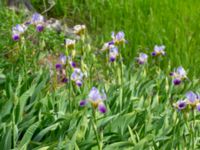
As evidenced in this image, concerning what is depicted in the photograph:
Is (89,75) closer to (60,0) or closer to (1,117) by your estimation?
(1,117)

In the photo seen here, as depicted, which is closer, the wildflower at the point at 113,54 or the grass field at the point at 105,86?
the grass field at the point at 105,86

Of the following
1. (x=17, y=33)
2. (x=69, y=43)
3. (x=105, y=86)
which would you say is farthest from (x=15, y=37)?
(x=105, y=86)

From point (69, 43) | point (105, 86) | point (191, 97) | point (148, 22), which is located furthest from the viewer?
point (148, 22)

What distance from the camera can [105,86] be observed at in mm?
3854

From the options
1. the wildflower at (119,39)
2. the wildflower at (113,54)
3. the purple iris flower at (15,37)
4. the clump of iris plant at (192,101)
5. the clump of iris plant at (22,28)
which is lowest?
the clump of iris plant at (192,101)

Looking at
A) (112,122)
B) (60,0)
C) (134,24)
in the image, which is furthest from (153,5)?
(112,122)

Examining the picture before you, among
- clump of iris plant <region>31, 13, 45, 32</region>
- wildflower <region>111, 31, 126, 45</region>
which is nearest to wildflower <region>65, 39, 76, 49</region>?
clump of iris plant <region>31, 13, 45, 32</region>

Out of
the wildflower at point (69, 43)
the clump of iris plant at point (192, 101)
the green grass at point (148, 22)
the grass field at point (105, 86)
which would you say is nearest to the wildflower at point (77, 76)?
the grass field at point (105, 86)

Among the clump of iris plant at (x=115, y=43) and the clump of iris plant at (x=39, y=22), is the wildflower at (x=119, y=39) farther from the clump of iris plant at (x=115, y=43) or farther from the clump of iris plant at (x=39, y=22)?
the clump of iris plant at (x=39, y=22)

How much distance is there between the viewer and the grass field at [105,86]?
2795 mm

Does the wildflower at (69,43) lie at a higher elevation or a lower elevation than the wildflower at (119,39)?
lower

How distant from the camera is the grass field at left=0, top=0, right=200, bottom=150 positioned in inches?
110

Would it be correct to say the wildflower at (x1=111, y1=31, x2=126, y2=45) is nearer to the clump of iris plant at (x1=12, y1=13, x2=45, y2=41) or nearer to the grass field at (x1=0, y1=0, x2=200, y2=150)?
the grass field at (x1=0, y1=0, x2=200, y2=150)

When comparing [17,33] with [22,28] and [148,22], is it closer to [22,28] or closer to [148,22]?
[22,28]
